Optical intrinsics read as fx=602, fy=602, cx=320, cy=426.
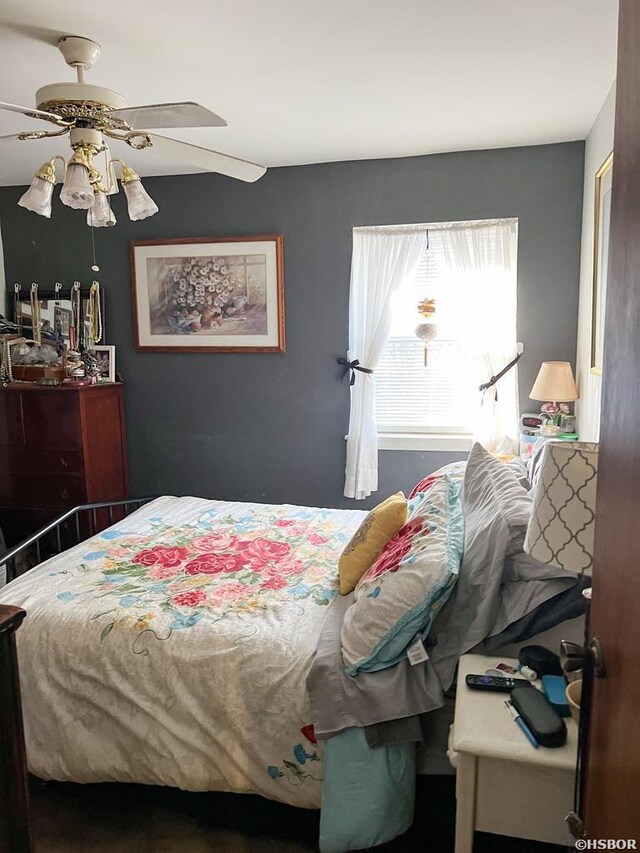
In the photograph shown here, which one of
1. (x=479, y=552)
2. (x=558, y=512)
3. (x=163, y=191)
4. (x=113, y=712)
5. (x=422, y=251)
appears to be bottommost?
(x=113, y=712)

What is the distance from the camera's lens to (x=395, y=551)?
1989 millimetres

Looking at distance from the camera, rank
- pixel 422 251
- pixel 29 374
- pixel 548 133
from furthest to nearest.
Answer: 1. pixel 29 374
2. pixel 422 251
3. pixel 548 133

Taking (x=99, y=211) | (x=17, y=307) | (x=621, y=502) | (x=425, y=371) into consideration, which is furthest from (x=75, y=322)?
(x=621, y=502)

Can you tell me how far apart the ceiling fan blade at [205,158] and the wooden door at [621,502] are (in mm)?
1511

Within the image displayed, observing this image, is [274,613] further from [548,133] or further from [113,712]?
[548,133]

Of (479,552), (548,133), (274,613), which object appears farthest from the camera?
(548,133)

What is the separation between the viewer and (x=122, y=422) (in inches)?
165

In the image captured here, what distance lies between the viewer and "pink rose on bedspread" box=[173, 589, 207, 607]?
2090 mm

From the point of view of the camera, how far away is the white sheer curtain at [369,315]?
12.1 feet

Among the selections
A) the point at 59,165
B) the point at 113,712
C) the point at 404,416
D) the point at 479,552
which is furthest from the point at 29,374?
the point at 479,552

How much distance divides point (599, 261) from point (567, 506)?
1.87 meters

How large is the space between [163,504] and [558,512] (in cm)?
243

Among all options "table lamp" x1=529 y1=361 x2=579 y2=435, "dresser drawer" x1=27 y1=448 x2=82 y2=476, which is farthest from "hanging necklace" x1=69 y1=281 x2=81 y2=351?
"table lamp" x1=529 y1=361 x2=579 y2=435

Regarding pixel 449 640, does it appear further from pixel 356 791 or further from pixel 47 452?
pixel 47 452
